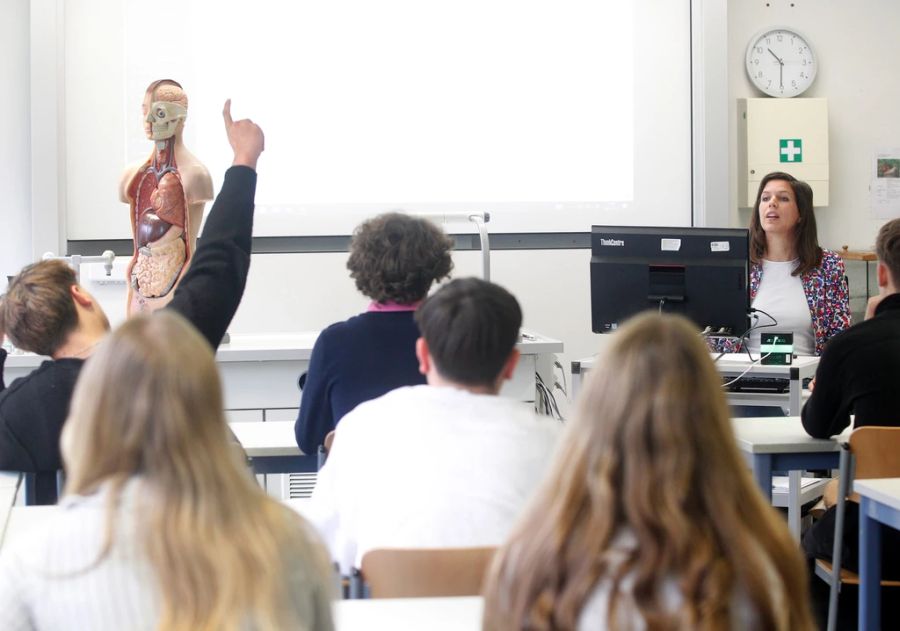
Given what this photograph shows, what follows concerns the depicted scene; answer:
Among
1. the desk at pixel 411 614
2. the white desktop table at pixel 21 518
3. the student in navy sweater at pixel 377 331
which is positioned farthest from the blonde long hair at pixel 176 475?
the student in navy sweater at pixel 377 331

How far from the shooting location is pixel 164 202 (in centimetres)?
379

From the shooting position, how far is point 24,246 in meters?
5.43

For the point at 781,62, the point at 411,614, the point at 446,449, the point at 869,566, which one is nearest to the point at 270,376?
the point at 869,566

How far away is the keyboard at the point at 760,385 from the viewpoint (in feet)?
12.7

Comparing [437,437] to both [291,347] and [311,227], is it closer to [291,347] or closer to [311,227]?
[291,347]

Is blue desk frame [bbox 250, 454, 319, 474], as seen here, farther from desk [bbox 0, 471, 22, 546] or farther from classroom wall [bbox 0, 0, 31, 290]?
classroom wall [bbox 0, 0, 31, 290]

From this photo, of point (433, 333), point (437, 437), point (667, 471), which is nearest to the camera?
point (667, 471)

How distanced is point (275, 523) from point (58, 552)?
228 mm

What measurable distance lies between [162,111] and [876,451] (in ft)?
7.93

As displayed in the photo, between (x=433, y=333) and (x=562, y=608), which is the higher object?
(x=433, y=333)

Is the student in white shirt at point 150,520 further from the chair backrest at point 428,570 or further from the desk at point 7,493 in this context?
the desk at point 7,493

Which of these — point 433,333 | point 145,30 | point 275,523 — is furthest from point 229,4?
point 275,523

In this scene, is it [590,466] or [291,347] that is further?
[291,347]

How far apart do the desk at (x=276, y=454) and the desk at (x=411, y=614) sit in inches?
54.8
